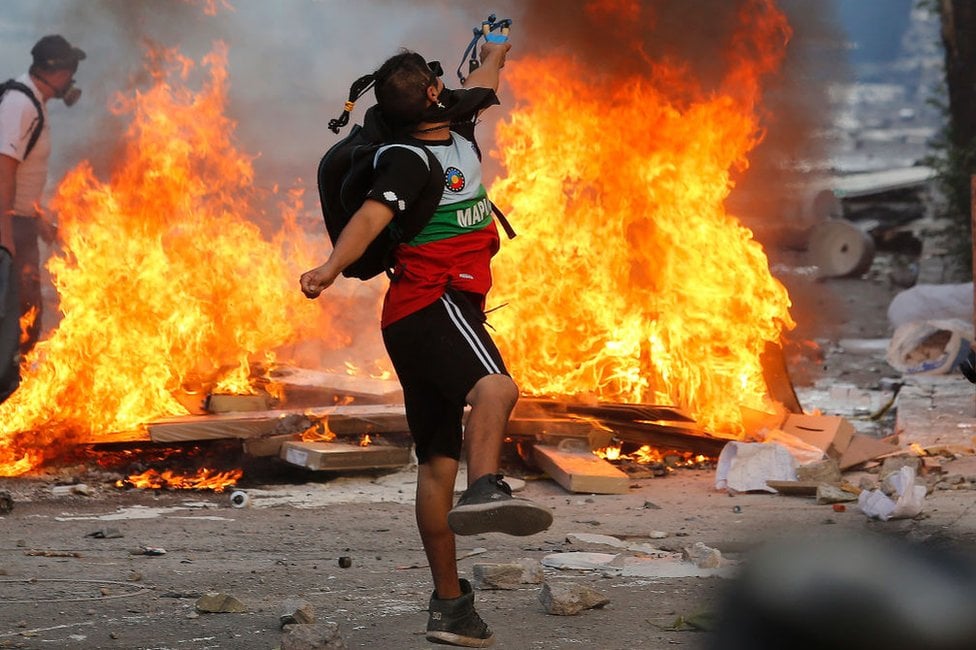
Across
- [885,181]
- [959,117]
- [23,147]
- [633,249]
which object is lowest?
[633,249]

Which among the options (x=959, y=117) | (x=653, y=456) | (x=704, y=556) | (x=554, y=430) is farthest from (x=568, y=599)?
(x=959, y=117)

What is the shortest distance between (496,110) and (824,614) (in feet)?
34.8

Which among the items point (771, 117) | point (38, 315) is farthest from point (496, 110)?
point (771, 117)

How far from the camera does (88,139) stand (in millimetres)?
11141

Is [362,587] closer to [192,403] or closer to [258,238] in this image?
[192,403]

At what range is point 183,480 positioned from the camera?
7.51 m

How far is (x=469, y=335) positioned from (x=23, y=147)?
7345 millimetres

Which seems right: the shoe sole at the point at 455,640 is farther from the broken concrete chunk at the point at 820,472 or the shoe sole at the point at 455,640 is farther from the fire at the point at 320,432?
the fire at the point at 320,432

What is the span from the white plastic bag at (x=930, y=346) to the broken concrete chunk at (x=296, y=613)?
27.5 feet

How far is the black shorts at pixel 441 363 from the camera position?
150 inches

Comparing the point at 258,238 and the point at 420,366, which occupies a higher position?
the point at 258,238

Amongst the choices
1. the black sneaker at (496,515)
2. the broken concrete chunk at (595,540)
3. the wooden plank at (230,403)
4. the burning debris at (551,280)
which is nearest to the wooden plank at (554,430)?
the burning debris at (551,280)

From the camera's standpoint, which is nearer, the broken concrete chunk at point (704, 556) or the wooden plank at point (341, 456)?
the broken concrete chunk at point (704, 556)

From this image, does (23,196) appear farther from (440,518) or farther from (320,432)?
(440,518)
